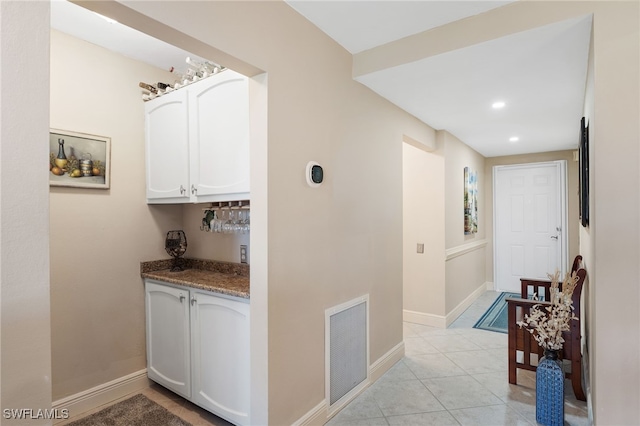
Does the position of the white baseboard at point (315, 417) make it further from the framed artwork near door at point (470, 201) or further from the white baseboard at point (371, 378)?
the framed artwork near door at point (470, 201)

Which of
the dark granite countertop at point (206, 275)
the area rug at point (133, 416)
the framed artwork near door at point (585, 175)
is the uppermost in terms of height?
the framed artwork near door at point (585, 175)

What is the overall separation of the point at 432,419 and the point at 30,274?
2296 mm

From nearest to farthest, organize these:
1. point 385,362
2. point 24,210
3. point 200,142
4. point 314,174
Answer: point 24,210 < point 314,174 < point 200,142 < point 385,362

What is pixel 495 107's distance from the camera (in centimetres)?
309

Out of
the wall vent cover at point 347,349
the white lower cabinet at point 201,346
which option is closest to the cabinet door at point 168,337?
the white lower cabinet at point 201,346

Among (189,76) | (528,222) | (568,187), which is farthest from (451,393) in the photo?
(568,187)

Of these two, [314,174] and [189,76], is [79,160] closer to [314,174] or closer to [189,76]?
[189,76]

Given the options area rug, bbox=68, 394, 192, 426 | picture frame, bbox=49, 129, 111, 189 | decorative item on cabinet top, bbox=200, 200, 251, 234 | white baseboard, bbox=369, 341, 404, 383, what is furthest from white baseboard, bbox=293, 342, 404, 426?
picture frame, bbox=49, 129, 111, 189

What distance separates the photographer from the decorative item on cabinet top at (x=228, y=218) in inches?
90.6

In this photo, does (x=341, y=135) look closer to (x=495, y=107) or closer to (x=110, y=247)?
(x=495, y=107)

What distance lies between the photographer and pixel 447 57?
2.12m

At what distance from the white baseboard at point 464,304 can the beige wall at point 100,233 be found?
3.29m

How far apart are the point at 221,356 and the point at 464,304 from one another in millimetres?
3669

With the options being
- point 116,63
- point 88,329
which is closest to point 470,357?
point 88,329
